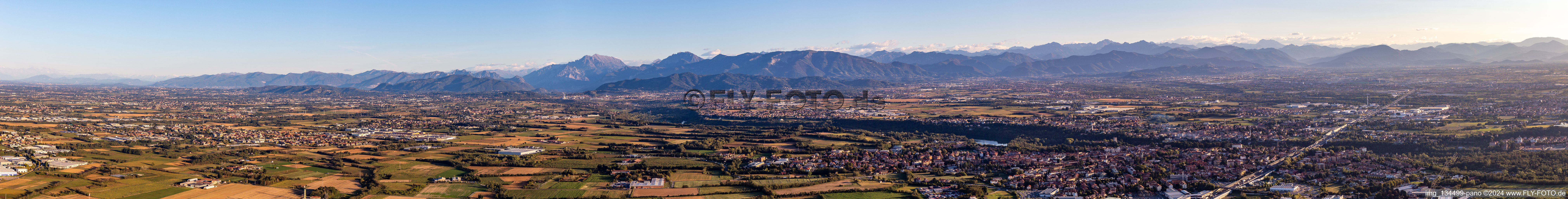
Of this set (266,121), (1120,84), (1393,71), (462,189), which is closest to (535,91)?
(266,121)

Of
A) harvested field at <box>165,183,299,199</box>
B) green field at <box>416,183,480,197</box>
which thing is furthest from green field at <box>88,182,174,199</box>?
green field at <box>416,183,480,197</box>

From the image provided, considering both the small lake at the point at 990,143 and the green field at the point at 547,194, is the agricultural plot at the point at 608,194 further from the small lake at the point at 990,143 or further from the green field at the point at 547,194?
the small lake at the point at 990,143

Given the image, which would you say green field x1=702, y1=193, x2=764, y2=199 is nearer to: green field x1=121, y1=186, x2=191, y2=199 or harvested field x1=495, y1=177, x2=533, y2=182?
harvested field x1=495, y1=177, x2=533, y2=182

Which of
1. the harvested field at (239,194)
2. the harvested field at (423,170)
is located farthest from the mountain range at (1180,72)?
the harvested field at (239,194)

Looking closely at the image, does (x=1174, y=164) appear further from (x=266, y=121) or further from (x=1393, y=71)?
(x=1393, y=71)

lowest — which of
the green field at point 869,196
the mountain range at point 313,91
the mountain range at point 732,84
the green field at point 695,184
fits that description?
the green field at point 869,196

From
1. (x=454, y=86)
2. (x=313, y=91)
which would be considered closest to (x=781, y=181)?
(x=313, y=91)
